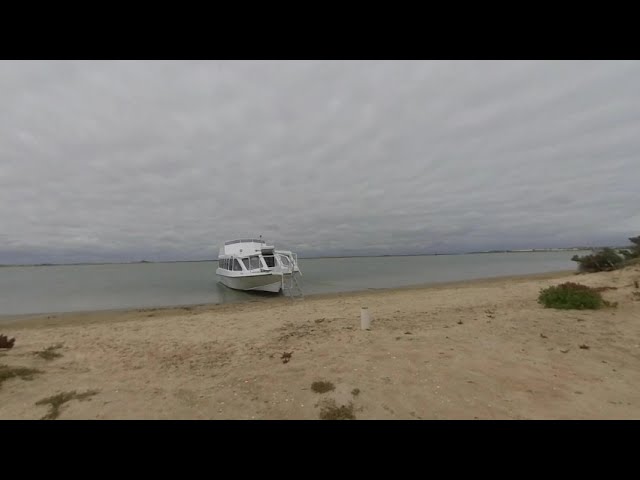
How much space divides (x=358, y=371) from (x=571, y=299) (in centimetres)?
934

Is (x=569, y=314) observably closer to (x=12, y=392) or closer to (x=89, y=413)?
(x=89, y=413)

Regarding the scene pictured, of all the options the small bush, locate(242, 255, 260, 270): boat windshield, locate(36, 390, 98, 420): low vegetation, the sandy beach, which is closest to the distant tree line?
the small bush

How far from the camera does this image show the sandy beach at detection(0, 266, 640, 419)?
180 inches

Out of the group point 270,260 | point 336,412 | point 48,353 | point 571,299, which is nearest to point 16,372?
point 48,353

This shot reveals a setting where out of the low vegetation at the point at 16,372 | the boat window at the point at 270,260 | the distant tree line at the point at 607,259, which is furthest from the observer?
the boat window at the point at 270,260

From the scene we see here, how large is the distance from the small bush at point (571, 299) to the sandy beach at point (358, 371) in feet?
1.94

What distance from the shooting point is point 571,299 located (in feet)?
33.7

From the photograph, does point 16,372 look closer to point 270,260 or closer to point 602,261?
point 270,260

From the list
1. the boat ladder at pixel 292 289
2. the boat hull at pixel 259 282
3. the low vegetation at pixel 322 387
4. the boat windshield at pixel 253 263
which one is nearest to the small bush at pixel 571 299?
the low vegetation at pixel 322 387

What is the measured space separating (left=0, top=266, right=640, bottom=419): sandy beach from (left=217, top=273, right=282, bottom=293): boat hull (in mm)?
16294

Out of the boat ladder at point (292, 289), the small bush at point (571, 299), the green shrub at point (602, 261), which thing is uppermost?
the green shrub at point (602, 261)

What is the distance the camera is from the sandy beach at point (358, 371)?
457cm

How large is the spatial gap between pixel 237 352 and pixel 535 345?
7600mm

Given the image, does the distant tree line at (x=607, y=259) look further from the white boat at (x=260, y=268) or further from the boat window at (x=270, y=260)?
the boat window at (x=270, y=260)
